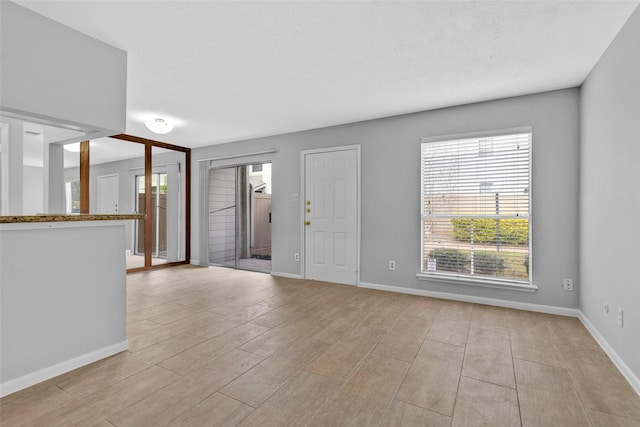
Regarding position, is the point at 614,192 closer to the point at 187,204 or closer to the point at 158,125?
the point at 158,125

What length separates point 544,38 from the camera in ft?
7.35

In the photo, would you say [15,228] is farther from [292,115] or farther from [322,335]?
[292,115]

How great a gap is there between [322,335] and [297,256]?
2351mm

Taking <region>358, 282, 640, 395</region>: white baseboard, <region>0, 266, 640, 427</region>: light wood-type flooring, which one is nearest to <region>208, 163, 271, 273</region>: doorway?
<region>358, 282, 640, 395</region>: white baseboard

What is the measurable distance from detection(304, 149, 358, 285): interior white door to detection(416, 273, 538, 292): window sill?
1.07 m

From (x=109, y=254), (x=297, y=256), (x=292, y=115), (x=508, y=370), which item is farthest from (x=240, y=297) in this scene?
(x=508, y=370)

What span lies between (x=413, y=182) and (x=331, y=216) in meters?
1.31

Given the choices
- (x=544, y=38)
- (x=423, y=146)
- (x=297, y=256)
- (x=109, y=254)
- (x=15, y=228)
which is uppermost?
(x=544, y=38)

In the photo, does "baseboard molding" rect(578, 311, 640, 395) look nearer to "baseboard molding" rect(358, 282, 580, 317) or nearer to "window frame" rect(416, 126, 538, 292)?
"baseboard molding" rect(358, 282, 580, 317)

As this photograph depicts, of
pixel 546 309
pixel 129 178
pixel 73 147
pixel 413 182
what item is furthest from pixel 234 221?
pixel 546 309

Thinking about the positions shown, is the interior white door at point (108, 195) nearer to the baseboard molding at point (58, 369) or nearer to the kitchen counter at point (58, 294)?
the kitchen counter at point (58, 294)

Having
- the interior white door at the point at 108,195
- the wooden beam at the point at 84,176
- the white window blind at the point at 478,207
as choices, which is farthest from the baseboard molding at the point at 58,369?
the interior white door at the point at 108,195

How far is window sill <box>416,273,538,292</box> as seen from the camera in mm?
3274

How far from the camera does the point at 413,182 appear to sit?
3.92 meters
